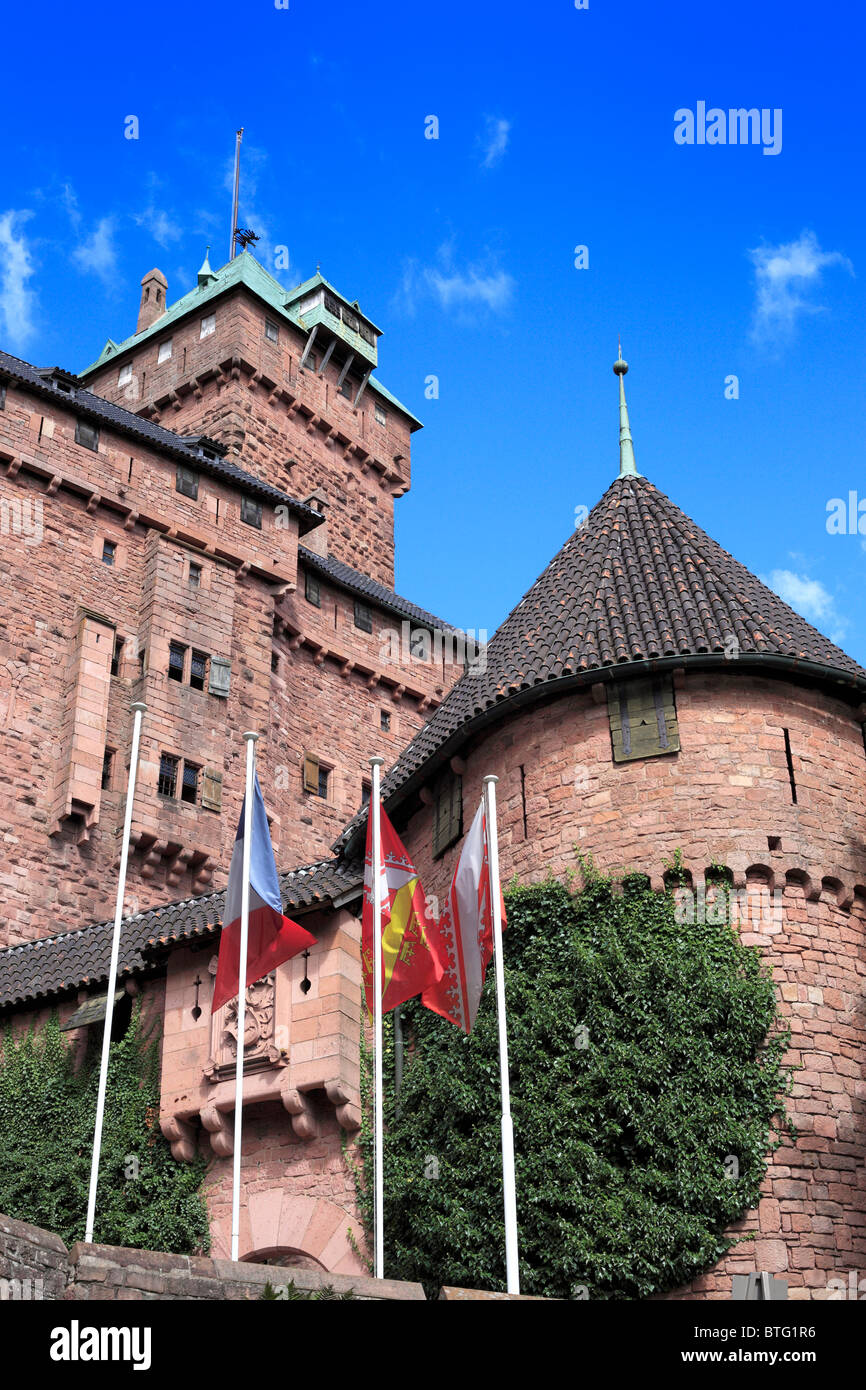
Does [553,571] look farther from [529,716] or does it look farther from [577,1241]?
[577,1241]

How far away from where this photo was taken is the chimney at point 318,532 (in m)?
45.0

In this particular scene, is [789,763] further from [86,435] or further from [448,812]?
[86,435]

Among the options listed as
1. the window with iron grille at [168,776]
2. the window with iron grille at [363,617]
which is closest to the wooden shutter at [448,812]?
the window with iron grille at [168,776]

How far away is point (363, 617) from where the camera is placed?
38312mm

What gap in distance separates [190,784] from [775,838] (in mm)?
15967

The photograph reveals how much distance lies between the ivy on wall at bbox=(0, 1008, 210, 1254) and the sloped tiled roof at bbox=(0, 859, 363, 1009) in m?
0.74

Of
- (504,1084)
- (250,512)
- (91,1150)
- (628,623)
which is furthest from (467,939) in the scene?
(250,512)

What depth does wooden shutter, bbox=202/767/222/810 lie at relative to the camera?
30703mm

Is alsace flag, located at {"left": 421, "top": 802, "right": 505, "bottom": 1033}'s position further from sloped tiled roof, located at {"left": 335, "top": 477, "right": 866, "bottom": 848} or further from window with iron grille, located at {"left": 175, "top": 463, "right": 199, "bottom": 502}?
window with iron grille, located at {"left": 175, "top": 463, "right": 199, "bottom": 502}

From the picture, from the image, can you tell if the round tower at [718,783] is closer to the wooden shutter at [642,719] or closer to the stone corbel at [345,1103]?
the wooden shutter at [642,719]

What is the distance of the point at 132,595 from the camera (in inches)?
1264

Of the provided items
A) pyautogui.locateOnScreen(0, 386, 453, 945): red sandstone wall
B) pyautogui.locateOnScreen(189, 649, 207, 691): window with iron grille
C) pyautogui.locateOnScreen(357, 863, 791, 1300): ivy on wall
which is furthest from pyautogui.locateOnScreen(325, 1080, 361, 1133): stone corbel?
pyautogui.locateOnScreen(189, 649, 207, 691): window with iron grille

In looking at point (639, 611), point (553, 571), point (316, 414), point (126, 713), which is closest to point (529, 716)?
point (639, 611)

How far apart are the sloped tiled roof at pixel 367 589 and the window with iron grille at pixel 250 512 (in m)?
1.68
